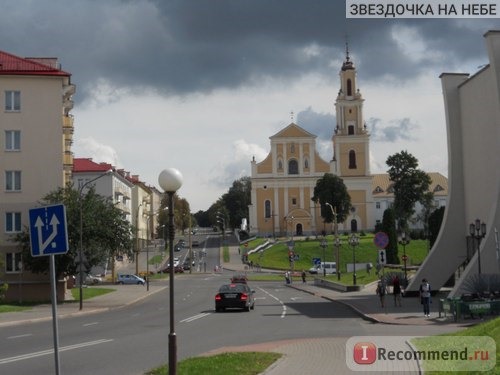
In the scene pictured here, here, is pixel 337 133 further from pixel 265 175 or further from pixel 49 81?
pixel 49 81

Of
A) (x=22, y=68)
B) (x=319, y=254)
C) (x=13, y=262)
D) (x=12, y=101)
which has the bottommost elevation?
(x=319, y=254)

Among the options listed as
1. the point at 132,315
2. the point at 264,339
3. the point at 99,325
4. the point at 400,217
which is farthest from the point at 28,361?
the point at 400,217

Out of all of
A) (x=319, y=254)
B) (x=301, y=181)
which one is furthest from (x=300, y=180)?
(x=319, y=254)

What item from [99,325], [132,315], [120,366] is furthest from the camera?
[132,315]

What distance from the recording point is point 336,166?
138 meters

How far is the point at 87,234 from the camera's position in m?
47.2

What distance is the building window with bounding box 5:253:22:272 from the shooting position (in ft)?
161

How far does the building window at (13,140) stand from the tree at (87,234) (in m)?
3.98

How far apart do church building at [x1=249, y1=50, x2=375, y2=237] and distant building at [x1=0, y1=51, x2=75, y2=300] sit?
86.5 meters

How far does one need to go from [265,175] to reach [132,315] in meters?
101

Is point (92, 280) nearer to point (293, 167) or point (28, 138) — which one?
point (28, 138)

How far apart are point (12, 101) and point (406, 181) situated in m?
71.2

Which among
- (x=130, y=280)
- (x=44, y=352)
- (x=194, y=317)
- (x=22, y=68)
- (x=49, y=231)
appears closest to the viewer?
(x=49, y=231)

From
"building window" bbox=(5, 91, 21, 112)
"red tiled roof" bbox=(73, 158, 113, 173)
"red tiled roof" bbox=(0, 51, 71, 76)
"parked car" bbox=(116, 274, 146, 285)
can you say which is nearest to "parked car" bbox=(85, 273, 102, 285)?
"parked car" bbox=(116, 274, 146, 285)
